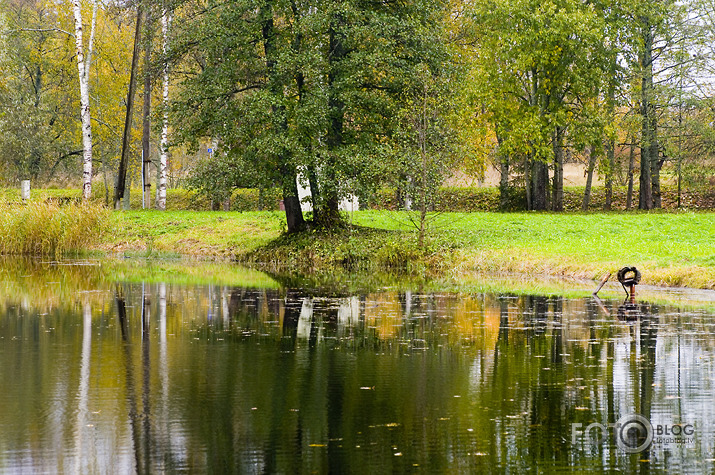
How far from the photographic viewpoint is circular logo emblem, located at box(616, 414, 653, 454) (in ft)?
26.6

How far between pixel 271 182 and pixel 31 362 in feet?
57.4

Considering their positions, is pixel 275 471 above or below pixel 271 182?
below

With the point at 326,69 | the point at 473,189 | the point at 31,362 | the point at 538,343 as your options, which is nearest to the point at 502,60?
the point at 473,189

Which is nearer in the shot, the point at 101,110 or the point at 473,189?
the point at 101,110

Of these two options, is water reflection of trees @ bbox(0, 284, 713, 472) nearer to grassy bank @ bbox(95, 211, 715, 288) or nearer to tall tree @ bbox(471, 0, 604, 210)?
grassy bank @ bbox(95, 211, 715, 288)

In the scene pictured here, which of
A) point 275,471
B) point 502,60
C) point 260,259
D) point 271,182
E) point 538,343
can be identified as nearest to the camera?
point 275,471

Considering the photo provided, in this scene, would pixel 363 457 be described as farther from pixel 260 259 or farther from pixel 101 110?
pixel 101 110

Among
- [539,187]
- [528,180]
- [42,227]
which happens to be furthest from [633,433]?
[539,187]

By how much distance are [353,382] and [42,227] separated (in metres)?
23.6

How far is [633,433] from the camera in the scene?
848 centimetres

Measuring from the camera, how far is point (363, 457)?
301 inches

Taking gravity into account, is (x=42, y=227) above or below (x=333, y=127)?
below

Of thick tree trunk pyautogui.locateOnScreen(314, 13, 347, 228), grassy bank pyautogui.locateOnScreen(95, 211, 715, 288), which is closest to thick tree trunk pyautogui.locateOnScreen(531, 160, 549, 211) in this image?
grassy bank pyautogui.locateOnScreen(95, 211, 715, 288)

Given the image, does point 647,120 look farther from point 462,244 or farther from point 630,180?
point 462,244
